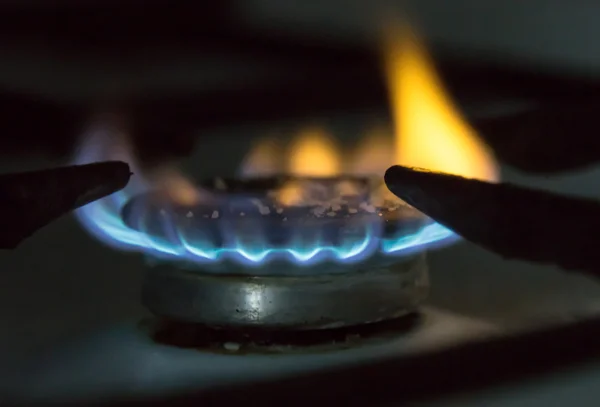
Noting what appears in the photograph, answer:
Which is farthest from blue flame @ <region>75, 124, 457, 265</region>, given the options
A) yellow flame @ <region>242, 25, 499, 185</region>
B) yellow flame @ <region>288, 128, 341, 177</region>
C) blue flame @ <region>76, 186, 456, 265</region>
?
yellow flame @ <region>288, 128, 341, 177</region>

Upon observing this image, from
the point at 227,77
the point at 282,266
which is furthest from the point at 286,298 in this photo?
the point at 227,77

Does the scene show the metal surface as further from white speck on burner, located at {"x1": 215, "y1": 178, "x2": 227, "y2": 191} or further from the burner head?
white speck on burner, located at {"x1": 215, "y1": 178, "x2": 227, "y2": 191}

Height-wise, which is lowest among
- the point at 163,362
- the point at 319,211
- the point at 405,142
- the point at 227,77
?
the point at 163,362

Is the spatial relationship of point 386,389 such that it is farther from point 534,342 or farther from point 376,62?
point 376,62

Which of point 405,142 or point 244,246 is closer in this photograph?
point 244,246

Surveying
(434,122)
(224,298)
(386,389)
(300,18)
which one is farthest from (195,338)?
(300,18)

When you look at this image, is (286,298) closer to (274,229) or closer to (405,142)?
(274,229)
